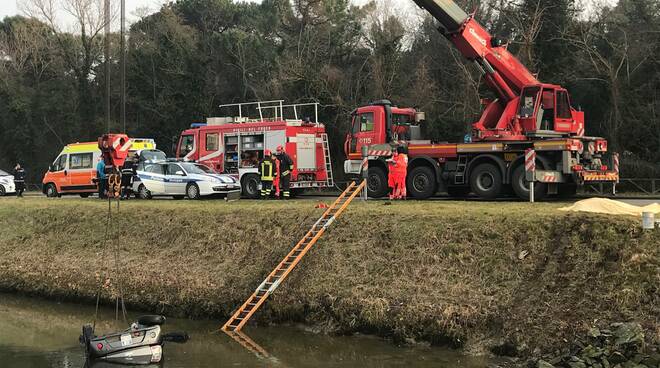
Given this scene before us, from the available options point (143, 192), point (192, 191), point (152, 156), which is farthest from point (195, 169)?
point (152, 156)

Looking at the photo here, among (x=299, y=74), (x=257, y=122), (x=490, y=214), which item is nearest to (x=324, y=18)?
(x=299, y=74)

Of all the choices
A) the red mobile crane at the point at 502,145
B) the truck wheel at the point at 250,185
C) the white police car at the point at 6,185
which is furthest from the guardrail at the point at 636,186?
the white police car at the point at 6,185

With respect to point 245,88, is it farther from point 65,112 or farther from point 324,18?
point 65,112

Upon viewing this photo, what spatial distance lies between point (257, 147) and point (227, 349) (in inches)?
574

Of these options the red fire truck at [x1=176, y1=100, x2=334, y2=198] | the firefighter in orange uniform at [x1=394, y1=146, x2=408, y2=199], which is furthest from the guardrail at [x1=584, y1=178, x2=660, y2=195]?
the firefighter in orange uniform at [x1=394, y1=146, x2=408, y2=199]

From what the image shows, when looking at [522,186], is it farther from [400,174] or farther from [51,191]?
[51,191]

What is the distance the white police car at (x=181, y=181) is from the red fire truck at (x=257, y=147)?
1.38m

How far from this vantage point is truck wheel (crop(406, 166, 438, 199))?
18422 mm

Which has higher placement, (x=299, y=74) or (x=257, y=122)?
(x=299, y=74)

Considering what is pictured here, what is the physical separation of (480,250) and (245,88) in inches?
1351

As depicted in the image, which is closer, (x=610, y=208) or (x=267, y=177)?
(x=610, y=208)

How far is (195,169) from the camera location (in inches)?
920

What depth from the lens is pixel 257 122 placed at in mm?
24781

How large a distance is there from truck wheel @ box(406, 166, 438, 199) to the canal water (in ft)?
26.1
